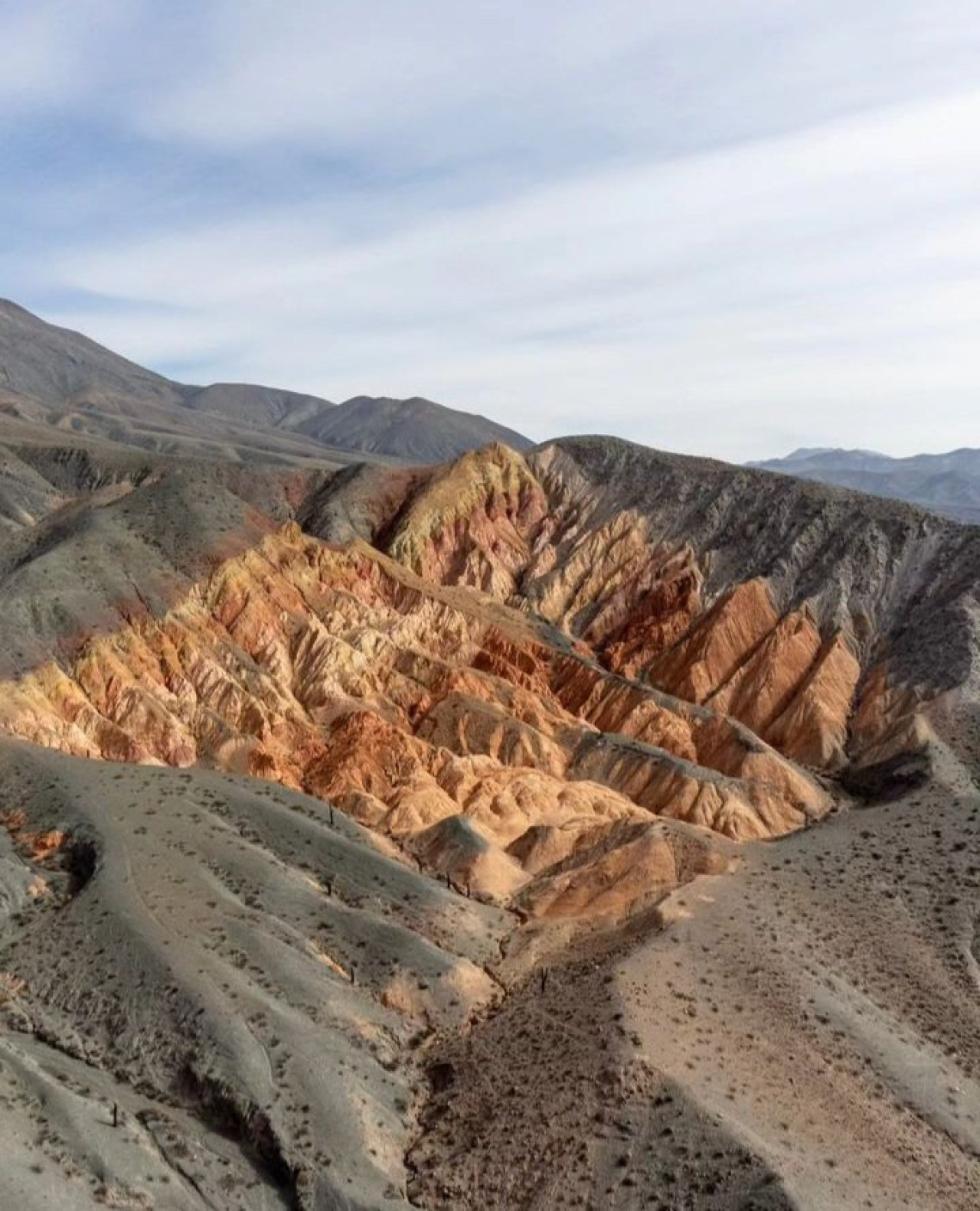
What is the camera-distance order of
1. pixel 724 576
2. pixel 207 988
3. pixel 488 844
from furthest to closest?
pixel 724 576
pixel 488 844
pixel 207 988

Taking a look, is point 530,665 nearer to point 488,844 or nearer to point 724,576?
point 724,576

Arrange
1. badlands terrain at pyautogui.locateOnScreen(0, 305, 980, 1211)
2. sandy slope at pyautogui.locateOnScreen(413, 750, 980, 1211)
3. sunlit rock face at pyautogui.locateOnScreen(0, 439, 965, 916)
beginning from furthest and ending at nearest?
sunlit rock face at pyautogui.locateOnScreen(0, 439, 965, 916) < badlands terrain at pyautogui.locateOnScreen(0, 305, 980, 1211) < sandy slope at pyautogui.locateOnScreen(413, 750, 980, 1211)

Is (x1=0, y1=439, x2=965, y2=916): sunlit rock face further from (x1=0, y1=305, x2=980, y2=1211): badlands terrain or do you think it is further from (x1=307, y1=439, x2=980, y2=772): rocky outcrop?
(x1=0, y1=305, x2=980, y2=1211): badlands terrain

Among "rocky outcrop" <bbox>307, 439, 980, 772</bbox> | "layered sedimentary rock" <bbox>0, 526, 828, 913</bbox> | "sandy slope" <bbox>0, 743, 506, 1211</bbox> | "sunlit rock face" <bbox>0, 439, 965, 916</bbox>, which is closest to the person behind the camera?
"sandy slope" <bbox>0, 743, 506, 1211</bbox>

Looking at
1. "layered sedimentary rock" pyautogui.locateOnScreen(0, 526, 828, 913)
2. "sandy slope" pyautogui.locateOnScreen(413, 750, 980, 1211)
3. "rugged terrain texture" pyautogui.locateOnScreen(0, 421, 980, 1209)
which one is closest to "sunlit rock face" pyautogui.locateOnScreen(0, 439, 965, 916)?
"layered sedimentary rock" pyautogui.locateOnScreen(0, 526, 828, 913)

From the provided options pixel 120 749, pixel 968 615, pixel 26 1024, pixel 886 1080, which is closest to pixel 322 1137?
pixel 26 1024

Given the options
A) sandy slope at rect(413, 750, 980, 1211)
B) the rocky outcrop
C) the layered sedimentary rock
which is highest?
the rocky outcrop

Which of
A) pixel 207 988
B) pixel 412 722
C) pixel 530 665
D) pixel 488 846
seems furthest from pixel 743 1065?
pixel 530 665

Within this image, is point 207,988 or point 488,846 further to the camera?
point 488,846
